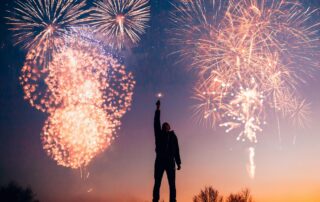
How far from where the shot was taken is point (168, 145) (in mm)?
9953

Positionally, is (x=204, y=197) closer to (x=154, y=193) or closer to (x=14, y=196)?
(x=154, y=193)

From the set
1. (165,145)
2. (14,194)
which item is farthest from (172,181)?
(14,194)

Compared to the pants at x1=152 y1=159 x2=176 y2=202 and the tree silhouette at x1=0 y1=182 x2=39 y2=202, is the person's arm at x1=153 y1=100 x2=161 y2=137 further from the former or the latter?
the tree silhouette at x1=0 y1=182 x2=39 y2=202

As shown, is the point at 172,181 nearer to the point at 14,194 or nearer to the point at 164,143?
the point at 164,143

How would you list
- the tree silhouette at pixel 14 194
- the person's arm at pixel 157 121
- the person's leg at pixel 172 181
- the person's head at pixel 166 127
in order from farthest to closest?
the tree silhouette at pixel 14 194 < the person's leg at pixel 172 181 < the person's head at pixel 166 127 < the person's arm at pixel 157 121

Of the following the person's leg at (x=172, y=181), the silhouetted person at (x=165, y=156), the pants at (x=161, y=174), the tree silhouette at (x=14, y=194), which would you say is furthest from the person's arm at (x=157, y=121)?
the tree silhouette at (x=14, y=194)

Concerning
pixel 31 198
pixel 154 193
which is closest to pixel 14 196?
pixel 31 198

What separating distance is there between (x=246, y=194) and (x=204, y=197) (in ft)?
8.00

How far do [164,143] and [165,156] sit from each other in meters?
0.34

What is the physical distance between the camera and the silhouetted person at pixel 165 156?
9.85 meters

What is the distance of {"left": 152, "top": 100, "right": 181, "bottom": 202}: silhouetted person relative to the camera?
32.3ft

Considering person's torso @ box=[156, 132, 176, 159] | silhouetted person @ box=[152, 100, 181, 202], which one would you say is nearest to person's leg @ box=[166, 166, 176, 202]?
silhouetted person @ box=[152, 100, 181, 202]

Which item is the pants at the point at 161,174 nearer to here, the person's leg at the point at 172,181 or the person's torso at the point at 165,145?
the person's leg at the point at 172,181

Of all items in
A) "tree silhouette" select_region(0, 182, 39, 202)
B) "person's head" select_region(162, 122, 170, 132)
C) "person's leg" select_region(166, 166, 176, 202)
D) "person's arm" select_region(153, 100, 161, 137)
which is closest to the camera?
"person's arm" select_region(153, 100, 161, 137)
